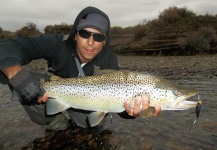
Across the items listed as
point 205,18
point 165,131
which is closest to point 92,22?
point 165,131

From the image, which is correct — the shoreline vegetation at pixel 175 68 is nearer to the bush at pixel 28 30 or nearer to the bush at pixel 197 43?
the bush at pixel 197 43

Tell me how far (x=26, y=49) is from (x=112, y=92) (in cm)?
142

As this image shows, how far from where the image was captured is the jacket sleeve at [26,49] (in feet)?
11.0

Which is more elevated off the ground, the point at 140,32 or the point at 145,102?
the point at 140,32

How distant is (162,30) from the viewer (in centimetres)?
2958

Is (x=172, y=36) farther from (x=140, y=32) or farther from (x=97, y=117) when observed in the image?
(x=97, y=117)

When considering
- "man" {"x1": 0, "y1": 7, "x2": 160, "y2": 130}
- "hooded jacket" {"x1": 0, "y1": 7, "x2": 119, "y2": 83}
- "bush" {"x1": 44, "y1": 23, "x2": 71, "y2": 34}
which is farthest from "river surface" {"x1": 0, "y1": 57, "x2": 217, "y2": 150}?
"bush" {"x1": 44, "y1": 23, "x2": 71, "y2": 34}

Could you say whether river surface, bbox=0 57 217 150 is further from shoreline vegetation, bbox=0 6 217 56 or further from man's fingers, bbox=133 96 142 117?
shoreline vegetation, bbox=0 6 217 56

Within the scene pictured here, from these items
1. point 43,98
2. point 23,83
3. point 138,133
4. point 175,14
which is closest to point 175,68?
point 138,133

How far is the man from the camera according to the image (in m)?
3.27

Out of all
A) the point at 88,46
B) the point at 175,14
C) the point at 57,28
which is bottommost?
the point at 88,46

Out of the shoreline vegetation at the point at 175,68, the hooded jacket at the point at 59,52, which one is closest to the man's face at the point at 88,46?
the hooded jacket at the point at 59,52

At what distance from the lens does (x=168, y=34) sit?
2838 centimetres

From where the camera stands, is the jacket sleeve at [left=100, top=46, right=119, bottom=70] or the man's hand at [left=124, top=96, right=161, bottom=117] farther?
the jacket sleeve at [left=100, top=46, right=119, bottom=70]
